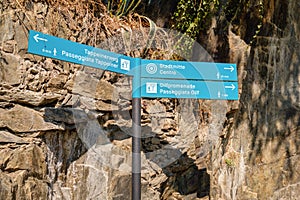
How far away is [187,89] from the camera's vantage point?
279 cm

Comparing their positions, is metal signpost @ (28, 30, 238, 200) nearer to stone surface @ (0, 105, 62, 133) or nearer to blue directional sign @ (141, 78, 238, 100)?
blue directional sign @ (141, 78, 238, 100)

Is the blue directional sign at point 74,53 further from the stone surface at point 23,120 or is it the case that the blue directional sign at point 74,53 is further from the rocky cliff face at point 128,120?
the stone surface at point 23,120

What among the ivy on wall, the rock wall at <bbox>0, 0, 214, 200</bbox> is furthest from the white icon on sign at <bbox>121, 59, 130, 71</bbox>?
the ivy on wall

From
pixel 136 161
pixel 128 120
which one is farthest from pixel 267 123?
pixel 136 161

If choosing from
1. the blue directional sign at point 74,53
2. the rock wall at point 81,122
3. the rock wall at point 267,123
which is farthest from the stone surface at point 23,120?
the rock wall at point 267,123

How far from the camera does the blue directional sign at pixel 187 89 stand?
2701mm

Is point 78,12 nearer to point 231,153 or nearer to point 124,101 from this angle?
point 124,101

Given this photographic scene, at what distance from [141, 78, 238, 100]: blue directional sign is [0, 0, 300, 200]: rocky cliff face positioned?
30.1 inches

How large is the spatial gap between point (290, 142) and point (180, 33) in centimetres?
162

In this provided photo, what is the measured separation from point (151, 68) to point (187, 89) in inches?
12.3

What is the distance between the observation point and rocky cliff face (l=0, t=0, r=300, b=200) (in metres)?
2.78

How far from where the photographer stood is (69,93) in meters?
3.12

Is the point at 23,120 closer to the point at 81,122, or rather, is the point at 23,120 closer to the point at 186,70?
the point at 81,122


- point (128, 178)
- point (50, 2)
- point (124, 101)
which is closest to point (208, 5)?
point (124, 101)
